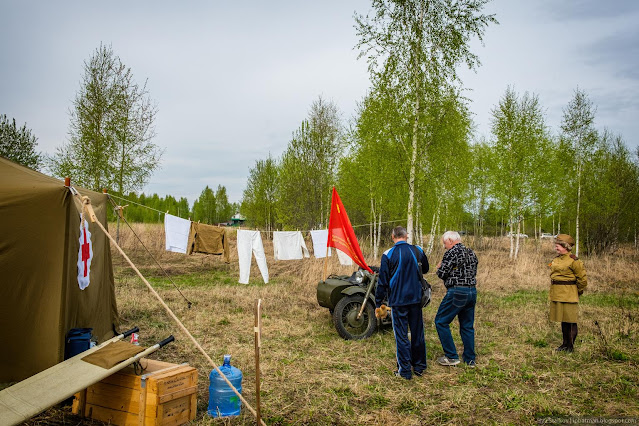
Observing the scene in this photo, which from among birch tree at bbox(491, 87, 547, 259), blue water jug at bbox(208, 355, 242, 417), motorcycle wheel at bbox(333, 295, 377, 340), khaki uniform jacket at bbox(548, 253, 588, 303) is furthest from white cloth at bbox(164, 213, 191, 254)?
birch tree at bbox(491, 87, 547, 259)

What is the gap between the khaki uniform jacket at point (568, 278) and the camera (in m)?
5.74

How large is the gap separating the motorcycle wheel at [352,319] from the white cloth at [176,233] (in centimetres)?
600

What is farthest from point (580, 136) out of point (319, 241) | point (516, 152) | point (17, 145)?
point (17, 145)

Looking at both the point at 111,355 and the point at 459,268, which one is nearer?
the point at 111,355

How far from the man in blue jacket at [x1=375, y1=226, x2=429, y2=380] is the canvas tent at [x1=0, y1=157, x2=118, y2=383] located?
3.69 metres

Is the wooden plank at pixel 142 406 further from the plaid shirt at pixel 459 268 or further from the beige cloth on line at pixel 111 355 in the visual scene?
the plaid shirt at pixel 459 268

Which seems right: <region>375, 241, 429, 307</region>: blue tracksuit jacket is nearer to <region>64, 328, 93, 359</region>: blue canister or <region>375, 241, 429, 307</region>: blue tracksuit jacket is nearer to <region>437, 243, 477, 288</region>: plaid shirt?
<region>437, 243, 477, 288</region>: plaid shirt

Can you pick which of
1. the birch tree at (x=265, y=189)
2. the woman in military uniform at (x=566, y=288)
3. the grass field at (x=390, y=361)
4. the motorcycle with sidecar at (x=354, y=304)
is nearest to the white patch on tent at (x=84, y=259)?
the grass field at (x=390, y=361)

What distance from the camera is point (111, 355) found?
3480 mm

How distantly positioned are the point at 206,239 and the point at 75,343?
7.25 metres

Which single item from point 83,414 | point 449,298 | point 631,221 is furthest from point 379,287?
point 631,221

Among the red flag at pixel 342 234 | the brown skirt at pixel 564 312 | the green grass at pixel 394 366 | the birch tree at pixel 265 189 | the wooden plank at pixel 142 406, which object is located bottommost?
the green grass at pixel 394 366

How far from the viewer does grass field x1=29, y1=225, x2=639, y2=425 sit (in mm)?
3996

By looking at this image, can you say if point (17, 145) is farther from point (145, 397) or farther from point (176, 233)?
point (145, 397)
